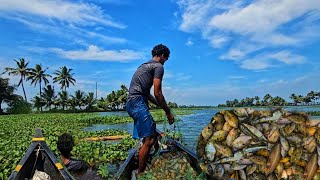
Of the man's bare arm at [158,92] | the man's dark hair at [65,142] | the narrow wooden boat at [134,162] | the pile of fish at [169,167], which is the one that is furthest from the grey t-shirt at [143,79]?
the man's dark hair at [65,142]

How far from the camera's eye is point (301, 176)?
16.1 ft

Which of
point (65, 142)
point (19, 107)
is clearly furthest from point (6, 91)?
point (65, 142)

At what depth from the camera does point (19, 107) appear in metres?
55.6

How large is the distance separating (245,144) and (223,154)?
359mm

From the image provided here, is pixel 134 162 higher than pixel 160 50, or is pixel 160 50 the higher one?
pixel 160 50

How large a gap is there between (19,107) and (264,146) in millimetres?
56353

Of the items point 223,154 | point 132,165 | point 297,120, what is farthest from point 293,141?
point 132,165

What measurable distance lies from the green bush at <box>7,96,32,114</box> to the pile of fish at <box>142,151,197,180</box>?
54.6 metres

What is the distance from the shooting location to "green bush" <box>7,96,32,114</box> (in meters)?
55.3

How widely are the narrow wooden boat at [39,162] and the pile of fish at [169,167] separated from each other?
1.31m

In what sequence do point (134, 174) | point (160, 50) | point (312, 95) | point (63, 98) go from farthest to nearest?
point (312, 95) → point (63, 98) → point (134, 174) → point (160, 50)

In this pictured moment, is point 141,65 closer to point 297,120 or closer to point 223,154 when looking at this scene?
point 223,154

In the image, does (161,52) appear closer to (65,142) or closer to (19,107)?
(65,142)

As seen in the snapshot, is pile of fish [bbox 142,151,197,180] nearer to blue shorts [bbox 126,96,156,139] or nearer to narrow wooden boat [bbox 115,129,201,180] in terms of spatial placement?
narrow wooden boat [bbox 115,129,201,180]
